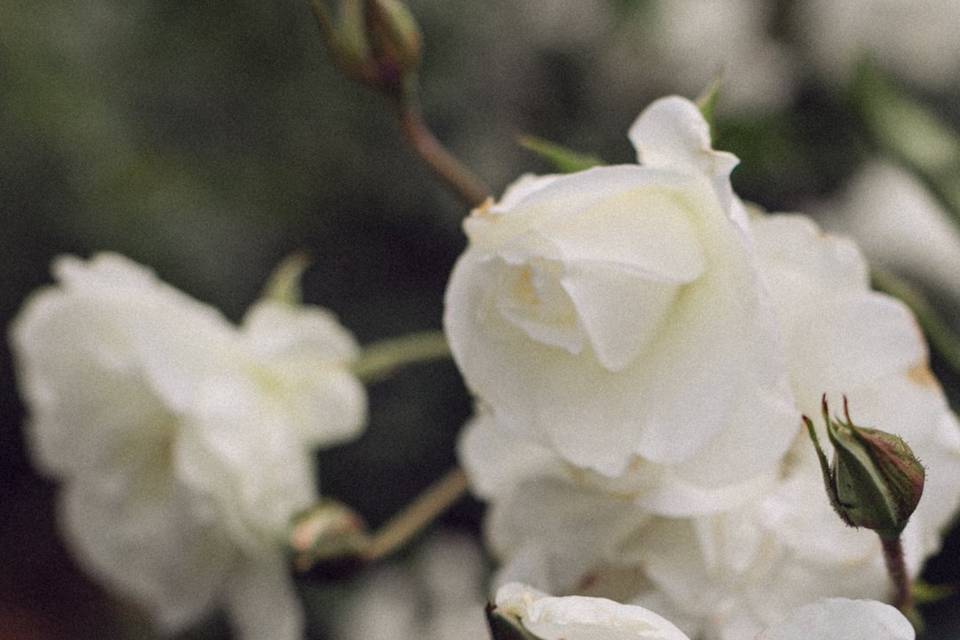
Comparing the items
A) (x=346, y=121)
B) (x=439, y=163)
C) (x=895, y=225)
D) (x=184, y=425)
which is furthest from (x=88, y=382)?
(x=346, y=121)

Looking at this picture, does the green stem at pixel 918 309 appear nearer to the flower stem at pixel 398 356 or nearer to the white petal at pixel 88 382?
the flower stem at pixel 398 356

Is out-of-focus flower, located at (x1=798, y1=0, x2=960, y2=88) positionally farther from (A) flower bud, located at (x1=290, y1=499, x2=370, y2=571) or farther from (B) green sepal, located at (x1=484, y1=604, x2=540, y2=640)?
(B) green sepal, located at (x1=484, y1=604, x2=540, y2=640)

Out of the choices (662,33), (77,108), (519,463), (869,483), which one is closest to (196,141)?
(77,108)

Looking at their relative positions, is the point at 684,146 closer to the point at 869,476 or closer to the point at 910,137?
the point at 869,476

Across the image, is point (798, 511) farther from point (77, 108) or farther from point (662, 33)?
point (77, 108)

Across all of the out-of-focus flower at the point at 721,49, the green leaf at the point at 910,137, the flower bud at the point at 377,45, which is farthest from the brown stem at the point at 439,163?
the out-of-focus flower at the point at 721,49

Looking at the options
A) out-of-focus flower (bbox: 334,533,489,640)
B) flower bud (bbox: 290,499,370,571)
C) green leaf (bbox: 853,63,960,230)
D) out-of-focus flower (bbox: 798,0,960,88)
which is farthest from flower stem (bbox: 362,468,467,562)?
out-of-focus flower (bbox: 798,0,960,88)
